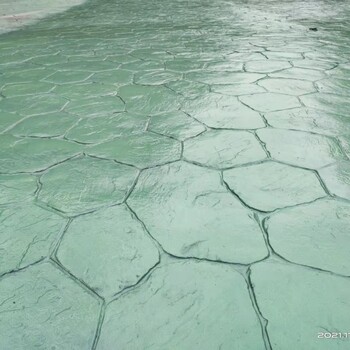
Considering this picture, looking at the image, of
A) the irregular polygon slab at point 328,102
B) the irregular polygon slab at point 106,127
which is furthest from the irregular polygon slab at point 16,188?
the irregular polygon slab at point 328,102

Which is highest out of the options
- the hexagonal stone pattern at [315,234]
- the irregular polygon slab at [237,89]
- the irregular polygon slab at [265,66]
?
the hexagonal stone pattern at [315,234]

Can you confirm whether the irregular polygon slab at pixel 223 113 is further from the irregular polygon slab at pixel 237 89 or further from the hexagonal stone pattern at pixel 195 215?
the hexagonal stone pattern at pixel 195 215

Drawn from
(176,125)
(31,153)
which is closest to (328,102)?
(176,125)

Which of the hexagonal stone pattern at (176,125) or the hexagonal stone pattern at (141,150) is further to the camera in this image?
the hexagonal stone pattern at (176,125)

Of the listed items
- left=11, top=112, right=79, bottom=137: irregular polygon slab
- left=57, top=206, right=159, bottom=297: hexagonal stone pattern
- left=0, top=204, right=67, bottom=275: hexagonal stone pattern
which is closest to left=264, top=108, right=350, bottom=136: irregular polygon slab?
left=57, top=206, right=159, bottom=297: hexagonal stone pattern

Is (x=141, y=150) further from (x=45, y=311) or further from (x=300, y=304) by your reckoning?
(x=300, y=304)

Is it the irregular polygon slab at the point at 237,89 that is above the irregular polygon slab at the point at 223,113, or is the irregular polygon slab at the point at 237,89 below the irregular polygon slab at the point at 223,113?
below

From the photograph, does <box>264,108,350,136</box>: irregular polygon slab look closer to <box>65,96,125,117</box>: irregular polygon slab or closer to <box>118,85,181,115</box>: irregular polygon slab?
<box>118,85,181,115</box>: irregular polygon slab

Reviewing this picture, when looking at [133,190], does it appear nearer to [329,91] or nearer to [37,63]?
[329,91]
